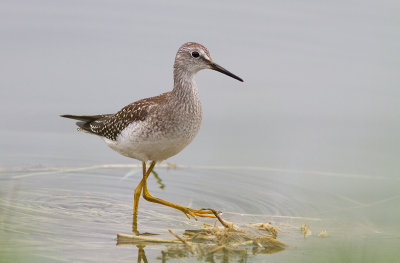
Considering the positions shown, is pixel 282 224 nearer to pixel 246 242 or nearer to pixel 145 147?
pixel 246 242

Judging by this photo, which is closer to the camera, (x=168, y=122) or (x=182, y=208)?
(x=168, y=122)

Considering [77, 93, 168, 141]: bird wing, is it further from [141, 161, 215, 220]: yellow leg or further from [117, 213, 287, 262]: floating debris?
[117, 213, 287, 262]: floating debris

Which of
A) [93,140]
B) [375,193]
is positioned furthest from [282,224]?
[93,140]

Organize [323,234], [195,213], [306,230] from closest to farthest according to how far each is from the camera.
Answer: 1. [323,234]
2. [306,230]
3. [195,213]

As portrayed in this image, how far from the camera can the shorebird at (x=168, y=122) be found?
27.1 feet

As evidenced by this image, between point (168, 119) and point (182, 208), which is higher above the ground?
point (168, 119)

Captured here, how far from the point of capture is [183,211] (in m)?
8.55

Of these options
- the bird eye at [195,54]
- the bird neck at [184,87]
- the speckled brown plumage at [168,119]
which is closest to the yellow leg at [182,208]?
the speckled brown plumage at [168,119]

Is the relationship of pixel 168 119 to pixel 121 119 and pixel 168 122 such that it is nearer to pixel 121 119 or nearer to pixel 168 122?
pixel 168 122

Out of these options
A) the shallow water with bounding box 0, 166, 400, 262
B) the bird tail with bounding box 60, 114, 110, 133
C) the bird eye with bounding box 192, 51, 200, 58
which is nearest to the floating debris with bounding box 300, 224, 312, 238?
the shallow water with bounding box 0, 166, 400, 262

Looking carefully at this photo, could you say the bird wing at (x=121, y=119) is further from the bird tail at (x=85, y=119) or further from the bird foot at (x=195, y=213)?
the bird foot at (x=195, y=213)

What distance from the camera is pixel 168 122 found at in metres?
8.24

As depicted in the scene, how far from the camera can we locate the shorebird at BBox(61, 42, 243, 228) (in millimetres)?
8258

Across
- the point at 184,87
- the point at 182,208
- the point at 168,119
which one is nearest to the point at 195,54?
the point at 184,87
